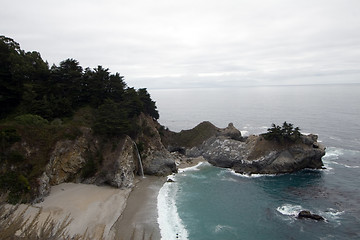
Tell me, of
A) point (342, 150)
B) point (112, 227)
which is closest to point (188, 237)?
point (112, 227)

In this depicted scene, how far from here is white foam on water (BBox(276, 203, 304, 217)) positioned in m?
33.0

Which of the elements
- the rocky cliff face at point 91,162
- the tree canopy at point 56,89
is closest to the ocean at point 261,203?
the rocky cliff face at point 91,162

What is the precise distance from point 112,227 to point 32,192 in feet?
38.1

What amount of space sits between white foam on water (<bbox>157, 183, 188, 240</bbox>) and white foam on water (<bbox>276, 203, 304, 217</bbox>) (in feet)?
46.0

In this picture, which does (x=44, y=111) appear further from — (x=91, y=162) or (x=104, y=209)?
(x=104, y=209)

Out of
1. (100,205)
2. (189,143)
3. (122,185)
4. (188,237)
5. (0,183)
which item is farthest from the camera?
(189,143)

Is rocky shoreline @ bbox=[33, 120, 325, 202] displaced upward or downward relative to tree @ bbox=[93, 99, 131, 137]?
downward

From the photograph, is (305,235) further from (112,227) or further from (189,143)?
(189,143)

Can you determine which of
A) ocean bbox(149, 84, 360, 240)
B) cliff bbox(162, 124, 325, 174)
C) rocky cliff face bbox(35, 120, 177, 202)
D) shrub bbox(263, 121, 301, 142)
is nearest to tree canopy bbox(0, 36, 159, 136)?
rocky cliff face bbox(35, 120, 177, 202)

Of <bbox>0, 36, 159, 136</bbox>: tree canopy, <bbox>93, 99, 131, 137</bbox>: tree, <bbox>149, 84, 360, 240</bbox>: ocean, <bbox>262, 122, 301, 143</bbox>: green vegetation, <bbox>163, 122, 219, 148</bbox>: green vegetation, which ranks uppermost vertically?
<bbox>0, 36, 159, 136</bbox>: tree canopy

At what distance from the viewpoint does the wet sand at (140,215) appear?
27781mm

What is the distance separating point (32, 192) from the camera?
31469mm

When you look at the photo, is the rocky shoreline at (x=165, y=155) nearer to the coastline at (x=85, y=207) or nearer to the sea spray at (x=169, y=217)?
the coastline at (x=85, y=207)

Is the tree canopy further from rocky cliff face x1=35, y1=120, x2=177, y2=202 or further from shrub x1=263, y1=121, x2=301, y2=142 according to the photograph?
shrub x1=263, y1=121, x2=301, y2=142
